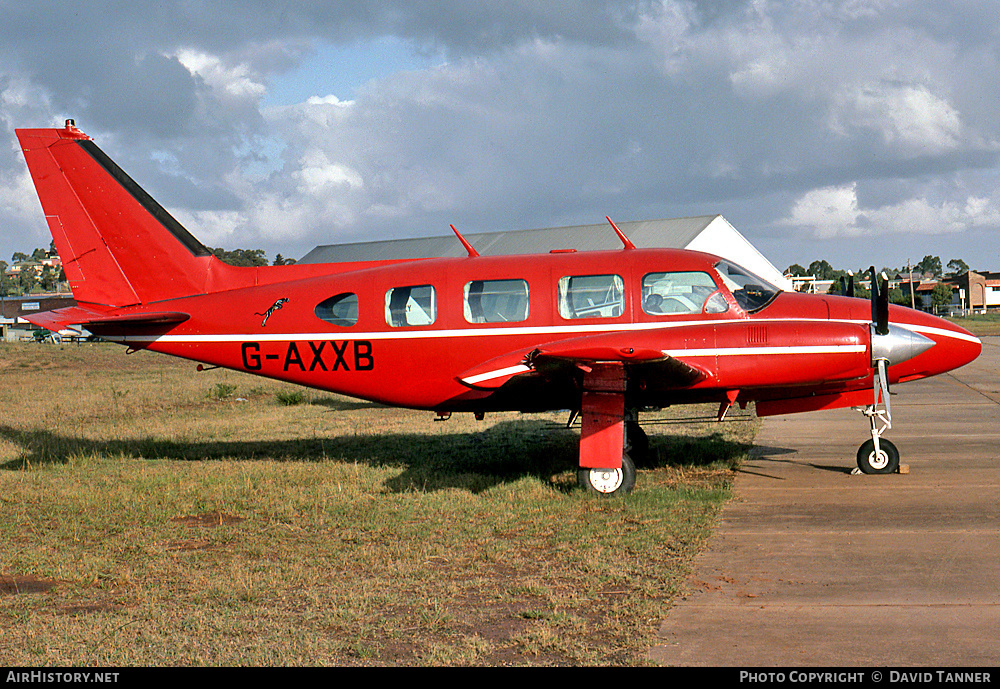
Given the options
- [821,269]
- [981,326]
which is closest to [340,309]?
[981,326]

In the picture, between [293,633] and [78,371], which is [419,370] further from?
[78,371]

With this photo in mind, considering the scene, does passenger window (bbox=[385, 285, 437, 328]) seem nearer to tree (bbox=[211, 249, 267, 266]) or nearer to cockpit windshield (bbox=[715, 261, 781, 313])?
cockpit windshield (bbox=[715, 261, 781, 313])

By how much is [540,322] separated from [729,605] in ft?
16.5

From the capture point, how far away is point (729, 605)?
6113 millimetres

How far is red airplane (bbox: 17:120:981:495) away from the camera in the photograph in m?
9.45

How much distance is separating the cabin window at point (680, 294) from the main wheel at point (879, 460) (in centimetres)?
271

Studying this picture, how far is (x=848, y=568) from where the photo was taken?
691cm

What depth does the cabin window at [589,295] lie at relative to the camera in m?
10.4

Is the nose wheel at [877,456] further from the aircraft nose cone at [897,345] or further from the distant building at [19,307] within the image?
the distant building at [19,307]

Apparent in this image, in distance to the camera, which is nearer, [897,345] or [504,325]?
[897,345]

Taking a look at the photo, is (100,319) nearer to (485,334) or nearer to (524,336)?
(485,334)

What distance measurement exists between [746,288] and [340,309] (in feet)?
17.5

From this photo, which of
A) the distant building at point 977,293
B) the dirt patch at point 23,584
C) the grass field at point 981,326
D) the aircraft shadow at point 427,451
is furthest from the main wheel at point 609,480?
the distant building at point 977,293

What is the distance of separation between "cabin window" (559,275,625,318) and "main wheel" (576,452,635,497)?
6.10ft
